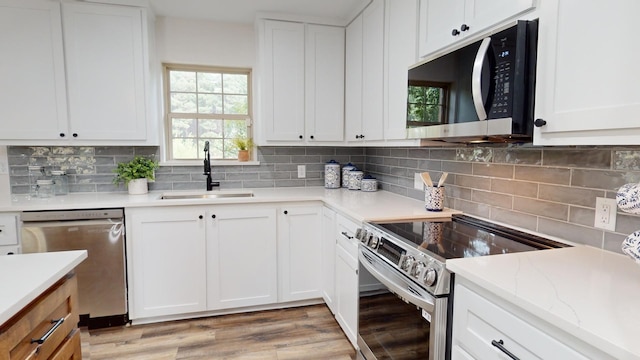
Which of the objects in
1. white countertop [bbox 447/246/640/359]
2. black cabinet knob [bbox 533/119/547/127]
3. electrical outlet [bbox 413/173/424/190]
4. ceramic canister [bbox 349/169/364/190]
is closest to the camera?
white countertop [bbox 447/246/640/359]

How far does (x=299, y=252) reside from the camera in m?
2.81

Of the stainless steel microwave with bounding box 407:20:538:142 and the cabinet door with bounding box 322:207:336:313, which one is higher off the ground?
the stainless steel microwave with bounding box 407:20:538:142

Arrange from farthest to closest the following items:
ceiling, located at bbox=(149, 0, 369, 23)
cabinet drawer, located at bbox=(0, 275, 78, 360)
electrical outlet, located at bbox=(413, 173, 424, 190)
→ ceiling, located at bbox=(149, 0, 369, 23) → electrical outlet, located at bbox=(413, 173, 424, 190) → cabinet drawer, located at bbox=(0, 275, 78, 360)

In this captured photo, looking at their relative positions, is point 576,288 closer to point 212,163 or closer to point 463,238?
point 463,238

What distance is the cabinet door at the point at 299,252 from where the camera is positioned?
9.09 feet

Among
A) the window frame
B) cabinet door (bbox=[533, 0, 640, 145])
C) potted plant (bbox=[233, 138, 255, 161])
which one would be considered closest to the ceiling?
the window frame

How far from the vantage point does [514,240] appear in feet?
5.11

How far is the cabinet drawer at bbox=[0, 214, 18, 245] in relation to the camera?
2.29 metres

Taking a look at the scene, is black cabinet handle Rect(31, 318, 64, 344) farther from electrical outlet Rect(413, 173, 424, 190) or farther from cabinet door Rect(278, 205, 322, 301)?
electrical outlet Rect(413, 173, 424, 190)

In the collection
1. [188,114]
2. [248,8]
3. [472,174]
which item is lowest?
[472,174]

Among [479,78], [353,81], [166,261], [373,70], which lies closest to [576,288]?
[479,78]

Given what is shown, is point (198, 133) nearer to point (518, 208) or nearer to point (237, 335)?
point (237, 335)

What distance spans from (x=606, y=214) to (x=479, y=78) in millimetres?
714

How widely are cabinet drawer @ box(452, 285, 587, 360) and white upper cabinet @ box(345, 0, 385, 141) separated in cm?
146
